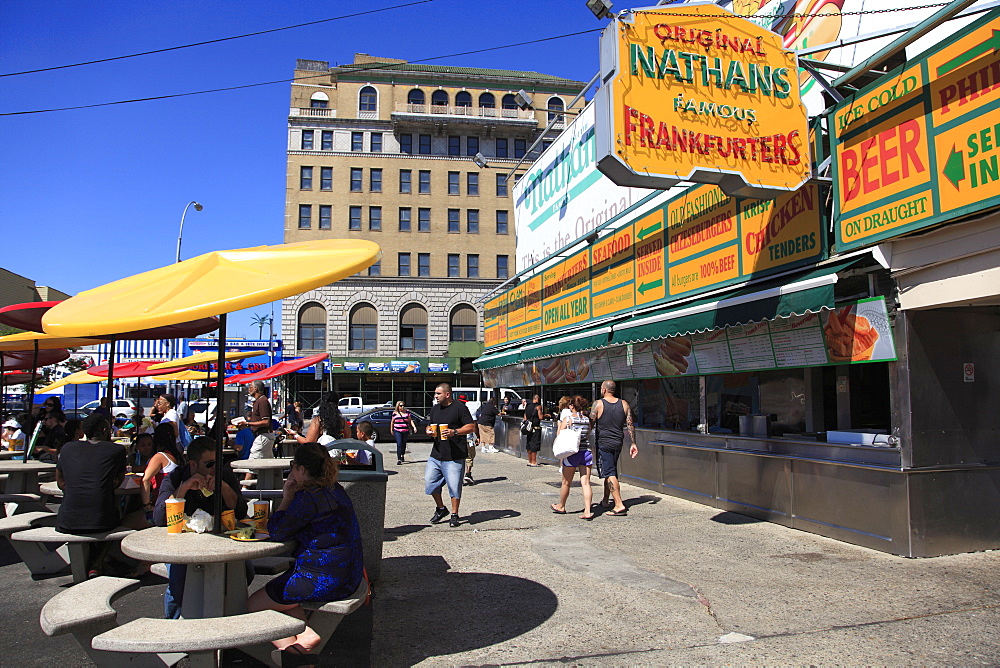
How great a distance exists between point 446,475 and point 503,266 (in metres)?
42.8

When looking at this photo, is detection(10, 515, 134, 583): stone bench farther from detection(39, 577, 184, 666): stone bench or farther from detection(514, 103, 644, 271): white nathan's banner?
detection(514, 103, 644, 271): white nathan's banner

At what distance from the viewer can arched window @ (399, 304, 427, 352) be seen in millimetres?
47594

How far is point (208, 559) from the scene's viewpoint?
139 inches

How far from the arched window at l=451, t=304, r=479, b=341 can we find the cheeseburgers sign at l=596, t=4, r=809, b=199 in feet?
137

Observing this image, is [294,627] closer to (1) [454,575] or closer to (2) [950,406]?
(1) [454,575]

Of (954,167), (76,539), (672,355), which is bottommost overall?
(76,539)

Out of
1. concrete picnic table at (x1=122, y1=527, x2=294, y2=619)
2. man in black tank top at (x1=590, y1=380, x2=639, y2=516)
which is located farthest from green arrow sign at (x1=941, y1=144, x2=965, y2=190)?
concrete picnic table at (x1=122, y1=527, x2=294, y2=619)

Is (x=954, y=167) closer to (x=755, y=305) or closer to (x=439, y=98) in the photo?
(x=755, y=305)

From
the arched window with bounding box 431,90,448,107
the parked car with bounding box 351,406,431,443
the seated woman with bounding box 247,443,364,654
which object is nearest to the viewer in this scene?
the seated woman with bounding box 247,443,364,654

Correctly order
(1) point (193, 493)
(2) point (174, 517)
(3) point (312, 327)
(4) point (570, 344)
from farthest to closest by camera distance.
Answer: (3) point (312, 327) < (4) point (570, 344) < (1) point (193, 493) < (2) point (174, 517)

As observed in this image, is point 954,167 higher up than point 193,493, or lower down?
higher up

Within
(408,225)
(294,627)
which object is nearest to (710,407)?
(294,627)

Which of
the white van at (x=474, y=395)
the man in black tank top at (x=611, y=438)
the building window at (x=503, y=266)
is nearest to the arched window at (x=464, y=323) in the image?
the building window at (x=503, y=266)

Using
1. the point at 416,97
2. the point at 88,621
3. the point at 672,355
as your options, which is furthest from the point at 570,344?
the point at 416,97
